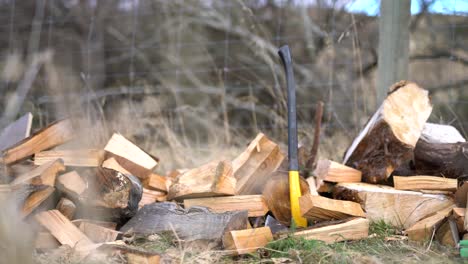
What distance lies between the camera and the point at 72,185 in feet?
7.42

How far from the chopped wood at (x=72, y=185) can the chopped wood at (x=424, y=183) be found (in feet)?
4.26

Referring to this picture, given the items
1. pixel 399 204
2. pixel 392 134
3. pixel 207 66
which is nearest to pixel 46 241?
pixel 399 204

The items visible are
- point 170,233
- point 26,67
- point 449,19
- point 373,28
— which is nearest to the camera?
point 170,233

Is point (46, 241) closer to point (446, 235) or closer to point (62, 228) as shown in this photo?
point (62, 228)

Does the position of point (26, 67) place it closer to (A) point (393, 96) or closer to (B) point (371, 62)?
(B) point (371, 62)

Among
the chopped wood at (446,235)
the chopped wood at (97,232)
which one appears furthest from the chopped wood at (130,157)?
the chopped wood at (446,235)

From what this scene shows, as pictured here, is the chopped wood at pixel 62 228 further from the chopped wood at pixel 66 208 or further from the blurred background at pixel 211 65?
the blurred background at pixel 211 65

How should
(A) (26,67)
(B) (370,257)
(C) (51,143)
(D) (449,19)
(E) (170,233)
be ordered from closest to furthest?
(B) (370,257) → (E) (170,233) → (C) (51,143) → (D) (449,19) → (A) (26,67)

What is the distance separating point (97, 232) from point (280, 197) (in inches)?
29.9

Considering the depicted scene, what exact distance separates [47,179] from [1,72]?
316cm

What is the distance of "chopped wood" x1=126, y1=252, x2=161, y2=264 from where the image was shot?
1.79 m

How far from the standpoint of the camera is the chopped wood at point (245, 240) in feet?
6.52

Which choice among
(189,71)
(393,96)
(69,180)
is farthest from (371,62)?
(69,180)

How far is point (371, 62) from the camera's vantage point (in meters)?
5.21
